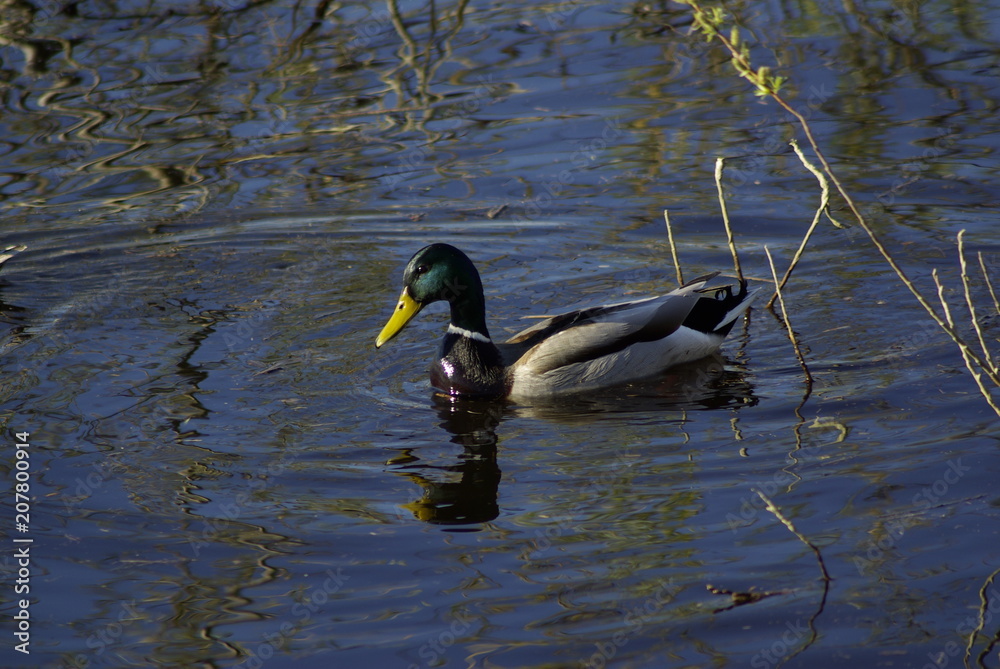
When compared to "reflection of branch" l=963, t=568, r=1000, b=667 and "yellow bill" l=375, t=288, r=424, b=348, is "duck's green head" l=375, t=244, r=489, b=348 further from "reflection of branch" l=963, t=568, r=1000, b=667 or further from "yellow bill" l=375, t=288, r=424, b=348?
"reflection of branch" l=963, t=568, r=1000, b=667

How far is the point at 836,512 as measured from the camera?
187 inches

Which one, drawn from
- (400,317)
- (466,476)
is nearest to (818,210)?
(400,317)

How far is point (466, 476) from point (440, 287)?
1526 millimetres

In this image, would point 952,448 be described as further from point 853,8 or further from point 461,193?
point 853,8

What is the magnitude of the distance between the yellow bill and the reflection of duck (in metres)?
0.50

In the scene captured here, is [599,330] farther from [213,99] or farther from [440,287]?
[213,99]

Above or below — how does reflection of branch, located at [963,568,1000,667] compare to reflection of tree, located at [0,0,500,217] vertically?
below

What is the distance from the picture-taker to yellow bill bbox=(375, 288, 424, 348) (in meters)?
6.66

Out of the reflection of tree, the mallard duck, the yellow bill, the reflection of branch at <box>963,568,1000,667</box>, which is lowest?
the reflection of branch at <box>963,568,1000,667</box>

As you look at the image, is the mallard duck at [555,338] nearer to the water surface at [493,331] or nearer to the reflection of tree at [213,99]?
the water surface at [493,331]

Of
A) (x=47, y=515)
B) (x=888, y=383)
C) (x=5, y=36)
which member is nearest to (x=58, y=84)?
(x=5, y=36)

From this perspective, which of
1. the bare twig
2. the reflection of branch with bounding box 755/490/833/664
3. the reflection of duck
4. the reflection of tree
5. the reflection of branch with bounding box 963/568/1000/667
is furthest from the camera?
the reflection of tree

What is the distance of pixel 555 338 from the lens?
655cm

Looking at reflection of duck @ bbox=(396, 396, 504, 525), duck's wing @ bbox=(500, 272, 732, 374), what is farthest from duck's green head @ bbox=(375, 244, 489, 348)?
reflection of duck @ bbox=(396, 396, 504, 525)
